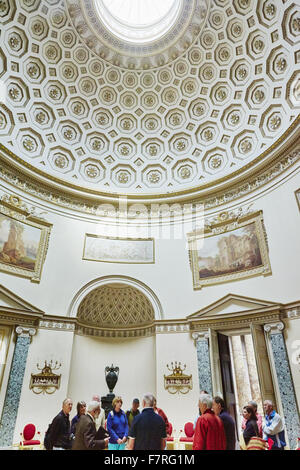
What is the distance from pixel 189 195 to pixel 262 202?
4.24 metres

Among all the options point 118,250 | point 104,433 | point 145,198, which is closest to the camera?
point 104,433

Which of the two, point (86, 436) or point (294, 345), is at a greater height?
point (294, 345)

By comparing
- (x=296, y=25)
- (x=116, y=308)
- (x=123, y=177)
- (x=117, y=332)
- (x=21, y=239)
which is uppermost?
(x=296, y=25)

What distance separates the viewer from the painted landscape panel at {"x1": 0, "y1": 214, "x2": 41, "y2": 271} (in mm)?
13144

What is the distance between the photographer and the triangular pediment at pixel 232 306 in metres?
12.4

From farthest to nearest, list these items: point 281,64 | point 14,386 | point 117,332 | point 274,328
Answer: point 117,332 → point 281,64 → point 274,328 → point 14,386

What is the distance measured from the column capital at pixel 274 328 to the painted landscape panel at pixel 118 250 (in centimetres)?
654

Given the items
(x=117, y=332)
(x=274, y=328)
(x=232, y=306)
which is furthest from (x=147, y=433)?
(x=117, y=332)

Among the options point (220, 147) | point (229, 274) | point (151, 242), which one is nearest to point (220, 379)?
point (229, 274)

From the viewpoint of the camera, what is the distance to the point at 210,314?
1345 cm

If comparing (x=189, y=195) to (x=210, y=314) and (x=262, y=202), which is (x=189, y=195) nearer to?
(x=262, y=202)

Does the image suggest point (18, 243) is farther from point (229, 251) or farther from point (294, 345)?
point (294, 345)

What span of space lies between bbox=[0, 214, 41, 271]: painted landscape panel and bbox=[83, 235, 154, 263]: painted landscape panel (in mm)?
2670

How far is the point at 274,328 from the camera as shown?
11664 mm
